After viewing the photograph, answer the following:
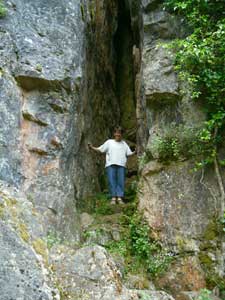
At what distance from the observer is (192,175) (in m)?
7.71

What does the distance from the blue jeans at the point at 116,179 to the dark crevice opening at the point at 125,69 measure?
13.1 ft

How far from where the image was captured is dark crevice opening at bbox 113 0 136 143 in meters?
13.8

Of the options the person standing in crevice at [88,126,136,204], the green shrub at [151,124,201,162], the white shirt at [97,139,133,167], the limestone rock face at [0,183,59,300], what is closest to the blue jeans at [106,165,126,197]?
the person standing in crevice at [88,126,136,204]

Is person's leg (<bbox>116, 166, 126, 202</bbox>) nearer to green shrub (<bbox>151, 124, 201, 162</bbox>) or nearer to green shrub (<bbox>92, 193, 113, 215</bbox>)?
green shrub (<bbox>92, 193, 113, 215</bbox>)

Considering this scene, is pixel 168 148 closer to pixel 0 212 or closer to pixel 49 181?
pixel 49 181

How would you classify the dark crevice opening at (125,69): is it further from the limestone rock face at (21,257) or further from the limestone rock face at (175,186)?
the limestone rock face at (21,257)

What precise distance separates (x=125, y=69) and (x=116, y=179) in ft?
20.9

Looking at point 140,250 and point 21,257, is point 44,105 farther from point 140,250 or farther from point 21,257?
point 21,257

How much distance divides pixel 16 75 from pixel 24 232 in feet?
15.6

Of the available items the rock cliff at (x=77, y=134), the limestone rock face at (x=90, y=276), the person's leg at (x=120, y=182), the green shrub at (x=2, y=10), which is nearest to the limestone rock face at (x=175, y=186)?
the rock cliff at (x=77, y=134)

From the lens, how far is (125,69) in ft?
48.5

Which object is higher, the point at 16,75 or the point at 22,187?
the point at 16,75

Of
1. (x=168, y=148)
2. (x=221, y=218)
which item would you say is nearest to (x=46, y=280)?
(x=221, y=218)

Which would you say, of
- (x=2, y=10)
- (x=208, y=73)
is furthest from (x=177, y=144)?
Answer: (x=2, y=10)
